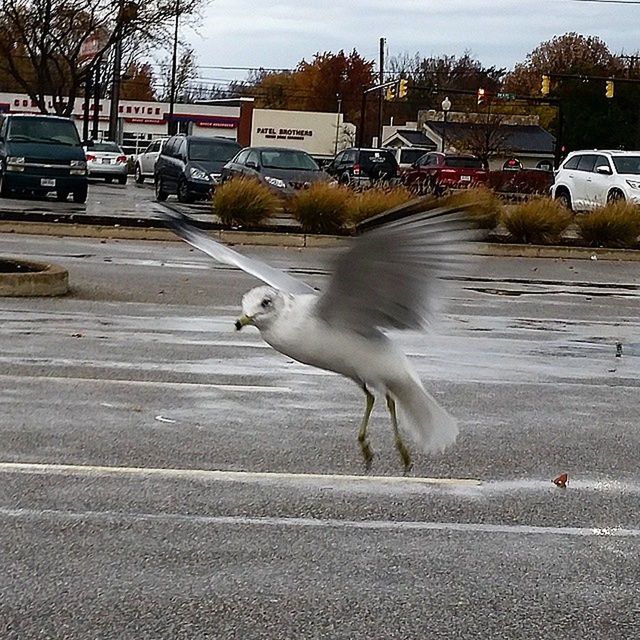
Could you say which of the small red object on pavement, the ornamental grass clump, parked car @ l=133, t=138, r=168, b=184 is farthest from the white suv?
the small red object on pavement

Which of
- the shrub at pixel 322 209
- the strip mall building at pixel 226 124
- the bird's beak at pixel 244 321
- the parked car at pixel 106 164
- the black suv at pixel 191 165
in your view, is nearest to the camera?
the bird's beak at pixel 244 321

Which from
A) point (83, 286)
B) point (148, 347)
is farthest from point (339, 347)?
point (83, 286)

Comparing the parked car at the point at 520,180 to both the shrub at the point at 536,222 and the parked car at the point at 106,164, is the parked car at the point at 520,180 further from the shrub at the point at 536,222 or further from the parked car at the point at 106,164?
the shrub at the point at 536,222

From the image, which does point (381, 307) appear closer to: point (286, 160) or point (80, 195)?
point (286, 160)

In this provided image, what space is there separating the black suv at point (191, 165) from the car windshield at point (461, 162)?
10.6m

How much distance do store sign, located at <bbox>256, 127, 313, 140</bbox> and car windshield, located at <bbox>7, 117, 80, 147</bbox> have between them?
157ft

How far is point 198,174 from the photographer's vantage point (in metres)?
32.0

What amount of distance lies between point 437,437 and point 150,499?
2114 mm

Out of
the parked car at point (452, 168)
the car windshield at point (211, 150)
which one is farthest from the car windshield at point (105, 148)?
the car windshield at point (211, 150)

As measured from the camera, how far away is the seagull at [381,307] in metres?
4.42

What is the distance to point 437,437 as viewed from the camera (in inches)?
196

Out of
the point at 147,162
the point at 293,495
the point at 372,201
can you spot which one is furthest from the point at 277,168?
the point at 293,495

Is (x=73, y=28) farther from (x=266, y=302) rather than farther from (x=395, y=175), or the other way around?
(x=266, y=302)

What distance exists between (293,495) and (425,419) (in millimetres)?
1965
